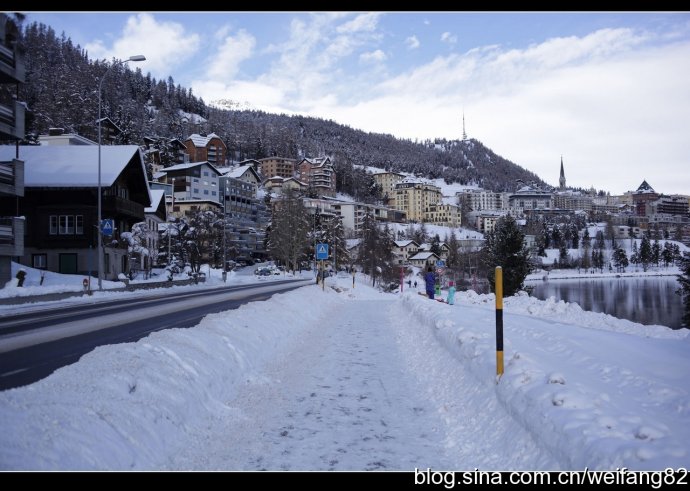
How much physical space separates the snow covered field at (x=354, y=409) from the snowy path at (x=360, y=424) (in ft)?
0.07

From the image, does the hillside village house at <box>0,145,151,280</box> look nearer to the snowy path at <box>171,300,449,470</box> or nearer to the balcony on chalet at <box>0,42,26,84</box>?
the balcony on chalet at <box>0,42,26,84</box>

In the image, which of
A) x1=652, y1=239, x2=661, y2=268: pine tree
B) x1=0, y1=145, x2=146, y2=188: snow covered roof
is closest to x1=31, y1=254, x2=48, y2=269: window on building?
x1=0, y1=145, x2=146, y2=188: snow covered roof

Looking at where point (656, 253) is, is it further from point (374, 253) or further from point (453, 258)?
point (374, 253)

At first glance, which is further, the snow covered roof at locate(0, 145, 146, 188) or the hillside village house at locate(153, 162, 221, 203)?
the hillside village house at locate(153, 162, 221, 203)

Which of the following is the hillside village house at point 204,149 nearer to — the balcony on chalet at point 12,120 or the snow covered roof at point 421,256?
the snow covered roof at point 421,256

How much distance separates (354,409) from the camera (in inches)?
261

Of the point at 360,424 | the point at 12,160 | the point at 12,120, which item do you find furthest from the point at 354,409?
the point at 12,120

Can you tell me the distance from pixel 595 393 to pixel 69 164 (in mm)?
48287

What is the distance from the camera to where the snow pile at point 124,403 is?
4.11 metres

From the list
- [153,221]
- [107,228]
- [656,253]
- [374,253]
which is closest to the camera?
[107,228]

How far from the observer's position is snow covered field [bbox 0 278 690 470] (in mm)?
4250

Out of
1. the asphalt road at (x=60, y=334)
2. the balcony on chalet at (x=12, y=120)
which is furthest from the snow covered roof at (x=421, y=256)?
the asphalt road at (x=60, y=334)

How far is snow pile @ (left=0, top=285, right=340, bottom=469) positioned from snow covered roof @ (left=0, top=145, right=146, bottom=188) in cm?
3762

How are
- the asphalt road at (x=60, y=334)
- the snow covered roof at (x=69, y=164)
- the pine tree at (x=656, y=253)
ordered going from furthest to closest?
1. the pine tree at (x=656, y=253)
2. the snow covered roof at (x=69, y=164)
3. the asphalt road at (x=60, y=334)
